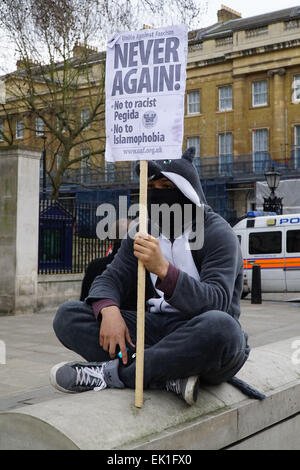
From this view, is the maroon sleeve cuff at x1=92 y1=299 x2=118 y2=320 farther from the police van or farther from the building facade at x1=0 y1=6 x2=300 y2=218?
the building facade at x1=0 y1=6 x2=300 y2=218

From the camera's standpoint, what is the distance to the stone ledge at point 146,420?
8.77ft

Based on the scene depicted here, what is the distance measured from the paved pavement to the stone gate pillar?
0.47m

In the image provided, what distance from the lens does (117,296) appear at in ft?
11.7

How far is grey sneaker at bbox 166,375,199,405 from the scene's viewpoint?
3119 millimetres

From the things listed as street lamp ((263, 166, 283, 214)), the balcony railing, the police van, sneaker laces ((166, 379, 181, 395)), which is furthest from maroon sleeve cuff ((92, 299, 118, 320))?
the balcony railing

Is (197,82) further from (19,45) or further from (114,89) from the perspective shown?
(114,89)

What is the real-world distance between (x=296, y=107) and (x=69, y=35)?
2011 cm

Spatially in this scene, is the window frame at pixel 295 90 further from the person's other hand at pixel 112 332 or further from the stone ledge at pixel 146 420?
the person's other hand at pixel 112 332

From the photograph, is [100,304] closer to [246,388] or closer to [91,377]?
[91,377]

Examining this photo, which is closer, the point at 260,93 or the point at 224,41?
the point at 260,93

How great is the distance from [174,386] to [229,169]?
33.8 meters

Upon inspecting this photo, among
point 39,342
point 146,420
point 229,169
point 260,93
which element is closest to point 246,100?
point 260,93

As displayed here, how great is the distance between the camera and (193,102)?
41406mm

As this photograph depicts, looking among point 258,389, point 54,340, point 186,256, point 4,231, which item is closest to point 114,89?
point 186,256
